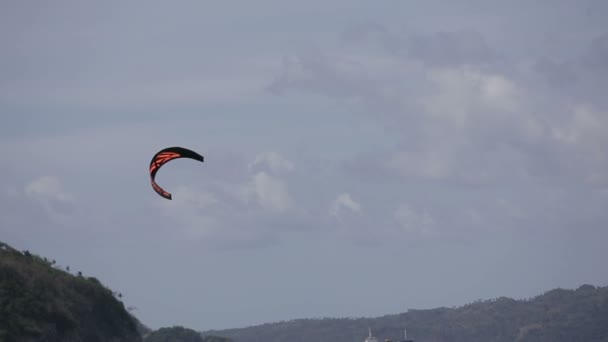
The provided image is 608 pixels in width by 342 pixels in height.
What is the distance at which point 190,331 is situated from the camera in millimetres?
144250

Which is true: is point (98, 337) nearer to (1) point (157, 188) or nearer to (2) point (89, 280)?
(2) point (89, 280)

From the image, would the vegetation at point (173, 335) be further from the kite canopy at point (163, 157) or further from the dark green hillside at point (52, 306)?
the kite canopy at point (163, 157)

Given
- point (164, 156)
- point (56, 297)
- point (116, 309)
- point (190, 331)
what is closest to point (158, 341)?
point (190, 331)

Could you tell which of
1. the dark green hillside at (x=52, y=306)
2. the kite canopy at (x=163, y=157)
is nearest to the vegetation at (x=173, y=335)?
the dark green hillside at (x=52, y=306)

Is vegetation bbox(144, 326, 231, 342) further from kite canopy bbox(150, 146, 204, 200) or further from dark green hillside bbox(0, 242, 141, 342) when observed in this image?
kite canopy bbox(150, 146, 204, 200)

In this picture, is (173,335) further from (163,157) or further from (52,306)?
(163,157)

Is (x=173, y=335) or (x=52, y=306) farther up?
(x=173, y=335)

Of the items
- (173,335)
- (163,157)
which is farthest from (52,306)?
(173,335)

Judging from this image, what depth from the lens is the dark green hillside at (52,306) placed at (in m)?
66.2

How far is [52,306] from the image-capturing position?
70375 millimetres

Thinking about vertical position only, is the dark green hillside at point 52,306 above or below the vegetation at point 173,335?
below

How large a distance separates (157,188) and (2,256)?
1920 cm

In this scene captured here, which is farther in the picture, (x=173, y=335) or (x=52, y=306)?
(x=173, y=335)

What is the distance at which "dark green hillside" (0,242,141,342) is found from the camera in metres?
66.2
